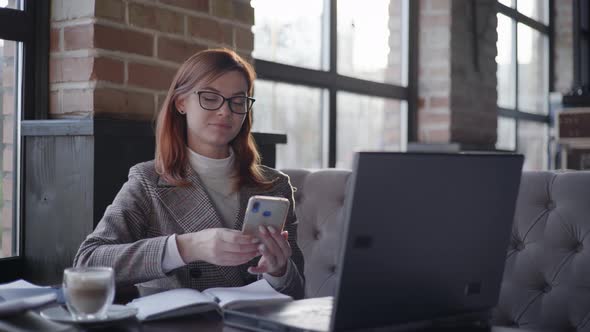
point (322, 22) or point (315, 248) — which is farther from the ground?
point (322, 22)

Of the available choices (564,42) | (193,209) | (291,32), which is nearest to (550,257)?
(193,209)

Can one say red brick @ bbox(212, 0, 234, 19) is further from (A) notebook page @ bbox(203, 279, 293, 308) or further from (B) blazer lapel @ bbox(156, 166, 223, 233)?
(A) notebook page @ bbox(203, 279, 293, 308)

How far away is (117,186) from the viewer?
1969 millimetres

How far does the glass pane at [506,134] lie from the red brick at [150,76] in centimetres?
316

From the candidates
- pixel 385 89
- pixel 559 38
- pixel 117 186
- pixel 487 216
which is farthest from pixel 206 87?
pixel 559 38

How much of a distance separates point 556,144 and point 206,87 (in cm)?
385

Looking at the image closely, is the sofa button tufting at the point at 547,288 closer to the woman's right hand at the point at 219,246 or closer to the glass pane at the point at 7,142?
the woman's right hand at the point at 219,246

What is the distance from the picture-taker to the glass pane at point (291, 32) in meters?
2.98

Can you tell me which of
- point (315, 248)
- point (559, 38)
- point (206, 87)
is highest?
point (559, 38)

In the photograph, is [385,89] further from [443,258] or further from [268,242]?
[443,258]

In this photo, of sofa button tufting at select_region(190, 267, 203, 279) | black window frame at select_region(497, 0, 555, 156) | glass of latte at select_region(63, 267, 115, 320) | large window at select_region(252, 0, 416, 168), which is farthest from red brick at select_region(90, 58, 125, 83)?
black window frame at select_region(497, 0, 555, 156)

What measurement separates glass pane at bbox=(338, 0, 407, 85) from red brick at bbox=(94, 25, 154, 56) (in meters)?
1.47

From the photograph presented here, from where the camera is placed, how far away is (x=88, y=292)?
108cm

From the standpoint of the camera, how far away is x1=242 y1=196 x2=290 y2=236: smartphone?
1302 millimetres
